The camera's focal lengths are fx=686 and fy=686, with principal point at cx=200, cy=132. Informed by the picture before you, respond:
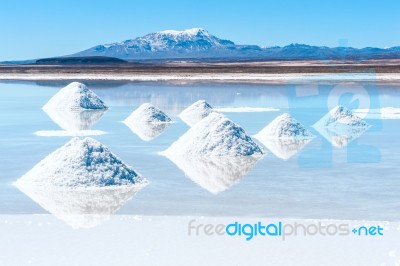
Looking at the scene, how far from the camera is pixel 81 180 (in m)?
5.35

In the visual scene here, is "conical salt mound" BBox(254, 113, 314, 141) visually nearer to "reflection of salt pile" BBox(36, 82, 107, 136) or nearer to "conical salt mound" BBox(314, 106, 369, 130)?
"conical salt mound" BBox(314, 106, 369, 130)

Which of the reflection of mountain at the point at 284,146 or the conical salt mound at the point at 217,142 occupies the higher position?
the conical salt mound at the point at 217,142

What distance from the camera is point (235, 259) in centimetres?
360

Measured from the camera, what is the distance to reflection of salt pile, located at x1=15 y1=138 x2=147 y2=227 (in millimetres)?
4932

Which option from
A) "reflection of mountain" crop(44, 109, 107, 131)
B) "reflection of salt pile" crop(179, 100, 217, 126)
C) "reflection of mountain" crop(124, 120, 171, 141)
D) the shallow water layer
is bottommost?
the shallow water layer

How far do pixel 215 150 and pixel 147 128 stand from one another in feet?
9.69

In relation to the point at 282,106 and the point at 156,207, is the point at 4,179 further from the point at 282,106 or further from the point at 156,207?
the point at 282,106

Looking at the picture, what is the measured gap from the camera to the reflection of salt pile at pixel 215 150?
6352 mm

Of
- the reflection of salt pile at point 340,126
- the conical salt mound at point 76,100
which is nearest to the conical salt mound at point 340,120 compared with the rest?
the reflection of salt pile at point 340,126

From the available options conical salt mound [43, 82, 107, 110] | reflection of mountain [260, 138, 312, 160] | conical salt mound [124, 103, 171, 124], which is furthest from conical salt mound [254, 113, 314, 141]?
conical salt mound [43, 82, 107, 110]

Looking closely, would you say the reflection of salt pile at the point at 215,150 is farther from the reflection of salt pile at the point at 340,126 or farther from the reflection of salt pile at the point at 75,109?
the reflection of salt pile at the point at 75,109

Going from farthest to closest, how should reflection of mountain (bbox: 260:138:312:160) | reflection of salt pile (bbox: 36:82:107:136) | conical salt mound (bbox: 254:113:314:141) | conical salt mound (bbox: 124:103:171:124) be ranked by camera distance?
reflection of salt pile (bbox: 36:82:107:136) < conical salt mound (bbox: 124:103:171:124) < conical salt mound (bbox: 254:113:314:141) < reflection of mountain (bbox: 260:138:312:160)

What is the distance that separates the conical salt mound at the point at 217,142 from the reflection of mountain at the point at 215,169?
11 centimetres

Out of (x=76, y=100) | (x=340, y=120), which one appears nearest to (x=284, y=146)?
(x=340, y=120)
